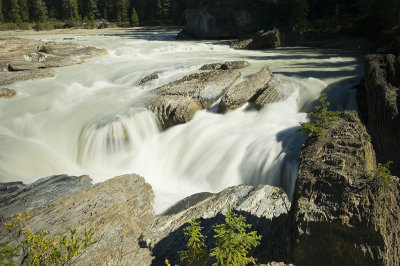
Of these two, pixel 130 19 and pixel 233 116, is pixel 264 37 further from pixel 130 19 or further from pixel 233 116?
pixel 130 19

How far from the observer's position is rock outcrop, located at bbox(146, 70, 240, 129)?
1129cm

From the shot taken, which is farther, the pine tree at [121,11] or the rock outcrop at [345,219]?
the pine tree at [121,11]

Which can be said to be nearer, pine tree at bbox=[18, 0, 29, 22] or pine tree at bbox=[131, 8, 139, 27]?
pine tree at bbox=[131, 8, 139, 27]

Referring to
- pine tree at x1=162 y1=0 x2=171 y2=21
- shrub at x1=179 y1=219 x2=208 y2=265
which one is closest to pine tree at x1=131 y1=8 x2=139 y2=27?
pine tree at x1=162 y1=0 x2=171 y2=21

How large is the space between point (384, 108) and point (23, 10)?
271 ft

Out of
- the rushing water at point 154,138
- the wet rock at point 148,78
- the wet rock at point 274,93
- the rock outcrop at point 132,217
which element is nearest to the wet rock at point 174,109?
the rushing water at point 154,138

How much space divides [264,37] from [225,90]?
53.1 feet

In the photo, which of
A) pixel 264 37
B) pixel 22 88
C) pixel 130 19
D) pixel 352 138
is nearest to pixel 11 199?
pixel 352 138

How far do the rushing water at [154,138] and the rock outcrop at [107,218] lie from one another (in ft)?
6.30

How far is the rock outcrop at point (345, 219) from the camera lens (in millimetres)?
3250

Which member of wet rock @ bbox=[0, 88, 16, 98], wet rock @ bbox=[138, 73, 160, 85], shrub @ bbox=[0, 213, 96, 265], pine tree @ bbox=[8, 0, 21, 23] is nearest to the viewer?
shrub @ bbox=[0, 213, 96, 265]

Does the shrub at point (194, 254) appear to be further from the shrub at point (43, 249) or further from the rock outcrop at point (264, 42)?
the rock outcrop at point (264, 42)

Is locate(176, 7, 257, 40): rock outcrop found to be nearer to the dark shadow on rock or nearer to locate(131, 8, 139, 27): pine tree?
locate(131, 8, 139, 27): pine tree

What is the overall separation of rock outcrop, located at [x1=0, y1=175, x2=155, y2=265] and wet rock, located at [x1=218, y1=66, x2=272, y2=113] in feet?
21.1
